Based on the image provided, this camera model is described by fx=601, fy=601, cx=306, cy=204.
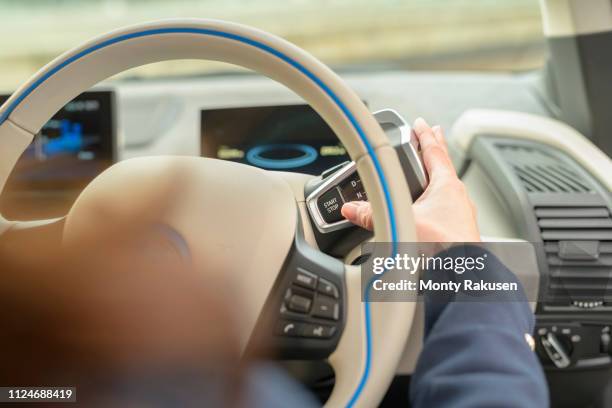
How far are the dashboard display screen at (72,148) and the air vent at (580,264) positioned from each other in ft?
3.21

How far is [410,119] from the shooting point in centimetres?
91

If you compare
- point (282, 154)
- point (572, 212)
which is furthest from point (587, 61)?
point (282, 154)

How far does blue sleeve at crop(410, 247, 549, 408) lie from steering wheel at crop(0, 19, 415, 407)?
0.05 metres

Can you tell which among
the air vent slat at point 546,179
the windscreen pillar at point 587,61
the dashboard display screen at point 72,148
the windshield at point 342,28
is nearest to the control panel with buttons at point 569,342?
the air vent slat at point 546,179

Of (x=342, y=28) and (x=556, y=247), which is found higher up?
(x=342, y=28)

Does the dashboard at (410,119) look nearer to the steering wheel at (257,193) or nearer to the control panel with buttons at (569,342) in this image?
the control panel with buttons at (569,342)

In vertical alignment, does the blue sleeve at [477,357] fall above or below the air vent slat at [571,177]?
below

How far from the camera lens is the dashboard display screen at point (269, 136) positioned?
3.53ft

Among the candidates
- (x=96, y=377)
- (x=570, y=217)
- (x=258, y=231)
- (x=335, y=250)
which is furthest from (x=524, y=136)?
(x=96, y=377)

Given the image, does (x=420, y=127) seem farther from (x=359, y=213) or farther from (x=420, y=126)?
(x=359, y=213)

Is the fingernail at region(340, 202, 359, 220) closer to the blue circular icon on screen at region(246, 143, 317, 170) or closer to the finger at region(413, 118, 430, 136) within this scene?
the finger at region(413, 118, 430, 136)

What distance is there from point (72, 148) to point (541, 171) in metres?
1.05

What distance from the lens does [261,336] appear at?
624 mm

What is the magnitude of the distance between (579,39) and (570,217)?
20.9 inches
